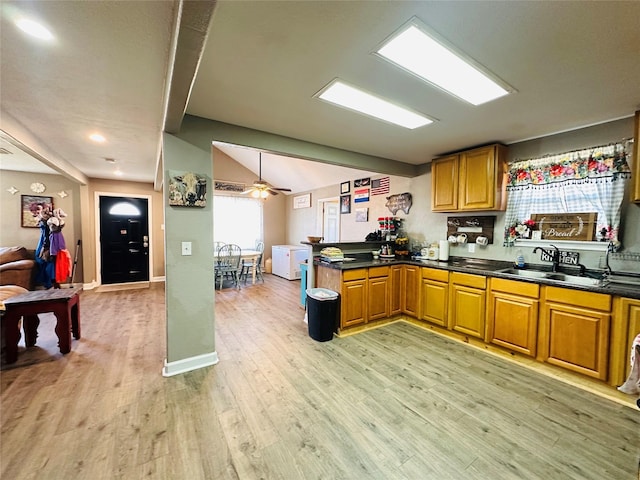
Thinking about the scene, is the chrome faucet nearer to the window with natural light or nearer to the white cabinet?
the white cabinet

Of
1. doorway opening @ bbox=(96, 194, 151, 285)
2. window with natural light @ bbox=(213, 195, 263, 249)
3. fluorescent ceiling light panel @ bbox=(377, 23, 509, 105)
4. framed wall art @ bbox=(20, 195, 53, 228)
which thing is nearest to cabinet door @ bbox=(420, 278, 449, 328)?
fluorescent ceiling light panel @ bbox=(377, 23, 509, 105)

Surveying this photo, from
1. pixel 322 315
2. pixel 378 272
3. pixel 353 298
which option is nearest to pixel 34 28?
pixel 322 315

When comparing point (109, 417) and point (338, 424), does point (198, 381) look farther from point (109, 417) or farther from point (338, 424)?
point (338, 424)

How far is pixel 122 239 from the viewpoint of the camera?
6.06 metres

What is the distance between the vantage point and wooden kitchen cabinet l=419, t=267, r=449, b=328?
10.8ft

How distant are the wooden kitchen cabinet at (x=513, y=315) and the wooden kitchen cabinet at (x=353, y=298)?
140 centimetres

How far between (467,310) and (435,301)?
1.32ft

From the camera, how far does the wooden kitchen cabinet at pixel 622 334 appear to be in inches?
80.0

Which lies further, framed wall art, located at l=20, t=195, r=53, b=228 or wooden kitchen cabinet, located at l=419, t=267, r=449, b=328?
framed wall art, located at l=20, t=195, r=53, b=228

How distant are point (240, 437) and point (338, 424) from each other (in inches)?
25.7

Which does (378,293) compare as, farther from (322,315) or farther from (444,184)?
(444,184)

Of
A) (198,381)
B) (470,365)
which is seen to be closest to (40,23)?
(198,381)

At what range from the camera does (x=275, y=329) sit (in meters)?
3.46

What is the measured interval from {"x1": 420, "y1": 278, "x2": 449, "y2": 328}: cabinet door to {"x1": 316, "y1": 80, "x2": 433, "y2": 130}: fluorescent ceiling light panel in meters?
1.97
